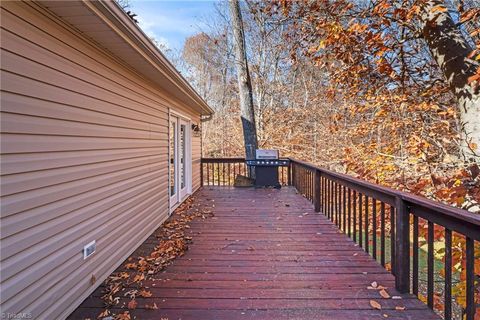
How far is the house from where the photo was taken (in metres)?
1.77

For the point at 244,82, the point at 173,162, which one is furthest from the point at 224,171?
the point at 173,162

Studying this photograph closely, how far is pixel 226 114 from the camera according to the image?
621 inches

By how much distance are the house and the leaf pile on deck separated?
0.52ft

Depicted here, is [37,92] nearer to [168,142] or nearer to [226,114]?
[168,142]

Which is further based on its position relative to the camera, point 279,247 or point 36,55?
point 279,247

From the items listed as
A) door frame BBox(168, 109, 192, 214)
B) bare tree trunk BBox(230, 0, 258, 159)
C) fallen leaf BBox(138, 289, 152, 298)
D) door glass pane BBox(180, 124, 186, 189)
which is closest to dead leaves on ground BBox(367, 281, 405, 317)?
fallen leaf BBox(138, 289, 152, 298)

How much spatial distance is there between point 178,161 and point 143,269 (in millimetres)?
3457

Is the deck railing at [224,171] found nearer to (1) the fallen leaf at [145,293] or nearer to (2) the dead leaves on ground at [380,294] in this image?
(1) the fallen leaf at [145,293]

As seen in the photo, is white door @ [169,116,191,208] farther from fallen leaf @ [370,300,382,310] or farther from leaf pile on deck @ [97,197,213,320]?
fallen leaf @ [370,300,382,310]

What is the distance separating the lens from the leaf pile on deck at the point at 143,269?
7.77 ft

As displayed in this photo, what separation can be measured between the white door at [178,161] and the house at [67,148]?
1.89 m

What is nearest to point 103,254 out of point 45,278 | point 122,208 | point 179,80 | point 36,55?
point 122,208

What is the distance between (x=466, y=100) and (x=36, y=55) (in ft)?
16.9

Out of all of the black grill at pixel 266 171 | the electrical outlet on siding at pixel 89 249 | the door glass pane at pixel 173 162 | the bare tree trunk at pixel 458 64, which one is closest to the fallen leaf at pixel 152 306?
the electrical outlet on siding at pixel 89 249
